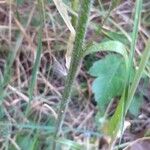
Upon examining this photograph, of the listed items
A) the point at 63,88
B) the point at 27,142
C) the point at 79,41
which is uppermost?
the point at 79,41

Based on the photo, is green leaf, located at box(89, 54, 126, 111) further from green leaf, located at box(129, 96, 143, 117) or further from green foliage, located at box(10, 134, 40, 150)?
green foliage, located at box(10, 134, 40, 150)

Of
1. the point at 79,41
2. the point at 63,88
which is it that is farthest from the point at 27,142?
the point at 79,41

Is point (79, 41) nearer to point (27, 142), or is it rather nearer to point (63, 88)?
point (27, 142)

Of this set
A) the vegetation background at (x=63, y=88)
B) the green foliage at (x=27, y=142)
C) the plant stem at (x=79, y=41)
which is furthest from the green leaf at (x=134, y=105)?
the plant stem at (x=79, y=41)

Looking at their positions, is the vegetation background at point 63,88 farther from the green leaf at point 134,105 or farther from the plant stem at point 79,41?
the plant stem at point 79,41

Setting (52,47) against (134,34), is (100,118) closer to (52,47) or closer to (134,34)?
(52,47)

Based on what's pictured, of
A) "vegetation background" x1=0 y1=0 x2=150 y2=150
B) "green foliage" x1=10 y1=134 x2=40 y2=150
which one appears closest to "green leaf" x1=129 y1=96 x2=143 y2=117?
"vegetation background" x1=0 y1=0 x2=150 y2=150

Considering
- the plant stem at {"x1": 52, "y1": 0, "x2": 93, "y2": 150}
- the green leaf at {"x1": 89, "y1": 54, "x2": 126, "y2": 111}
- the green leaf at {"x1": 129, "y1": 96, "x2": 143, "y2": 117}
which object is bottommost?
the green leaf at {"x1": 129, "y1": 96, "x2": 143, "y2": 117}

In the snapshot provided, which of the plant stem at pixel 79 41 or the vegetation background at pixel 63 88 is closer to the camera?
the plant stem at pixel 79 41
